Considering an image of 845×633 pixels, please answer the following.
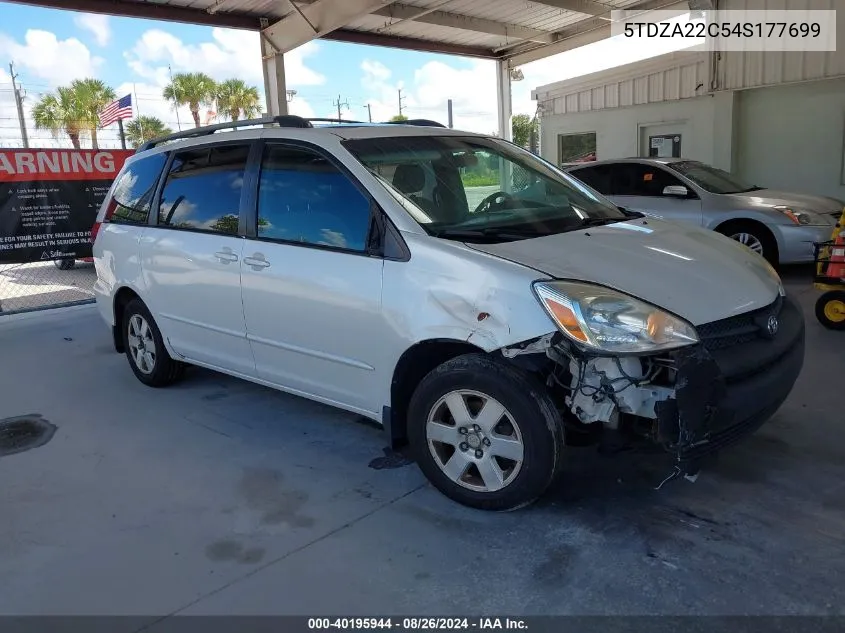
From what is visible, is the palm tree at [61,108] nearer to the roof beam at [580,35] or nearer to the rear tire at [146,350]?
the roof beam at [580,35]

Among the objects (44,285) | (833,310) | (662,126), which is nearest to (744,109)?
(662,126)

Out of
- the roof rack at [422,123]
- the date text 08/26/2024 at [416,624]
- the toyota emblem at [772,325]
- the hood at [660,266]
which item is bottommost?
the date text 08/26/2024 at [416,624]

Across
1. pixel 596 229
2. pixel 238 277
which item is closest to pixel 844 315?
pixel 596 229

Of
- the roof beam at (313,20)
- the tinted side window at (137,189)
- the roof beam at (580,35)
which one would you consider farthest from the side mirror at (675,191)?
the tinted side window at (137,189)

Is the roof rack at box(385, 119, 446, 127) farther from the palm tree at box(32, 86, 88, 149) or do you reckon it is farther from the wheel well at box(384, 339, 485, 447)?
the palm tree at box(32, 86, 88, 149)

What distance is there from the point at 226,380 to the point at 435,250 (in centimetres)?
282

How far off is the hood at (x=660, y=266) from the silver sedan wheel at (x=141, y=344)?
3031mm

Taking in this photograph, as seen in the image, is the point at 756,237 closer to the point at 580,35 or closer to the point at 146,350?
the point at 580,35

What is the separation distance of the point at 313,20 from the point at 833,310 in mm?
8135

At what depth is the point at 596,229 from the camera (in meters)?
3.54

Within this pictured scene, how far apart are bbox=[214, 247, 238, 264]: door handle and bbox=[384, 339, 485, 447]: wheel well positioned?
4.44 ft

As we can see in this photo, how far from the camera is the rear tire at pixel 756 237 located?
795cm

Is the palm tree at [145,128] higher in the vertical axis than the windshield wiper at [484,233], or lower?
higher

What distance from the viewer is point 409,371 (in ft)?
10.8
